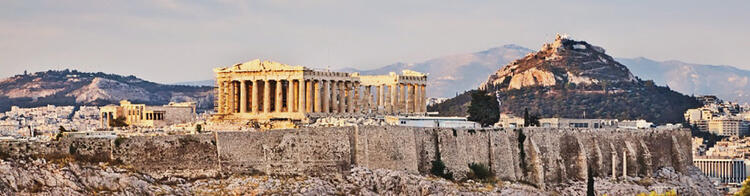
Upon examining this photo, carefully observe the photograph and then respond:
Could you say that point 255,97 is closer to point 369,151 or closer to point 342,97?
point 342,97

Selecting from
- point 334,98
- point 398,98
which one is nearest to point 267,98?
point 334,98

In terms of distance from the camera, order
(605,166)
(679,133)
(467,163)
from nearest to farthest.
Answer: (467,163)
(605,166)
(679,133)

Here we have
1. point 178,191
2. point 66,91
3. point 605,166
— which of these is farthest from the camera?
point 66,91

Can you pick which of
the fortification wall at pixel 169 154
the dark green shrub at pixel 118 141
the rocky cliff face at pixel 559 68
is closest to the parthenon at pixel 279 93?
the fortification wall at pixel 169 154

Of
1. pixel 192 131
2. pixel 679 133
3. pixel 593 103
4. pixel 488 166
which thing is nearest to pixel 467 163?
pixel 488 166

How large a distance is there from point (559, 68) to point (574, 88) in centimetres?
295

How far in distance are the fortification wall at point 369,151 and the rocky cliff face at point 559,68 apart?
66.5 metres

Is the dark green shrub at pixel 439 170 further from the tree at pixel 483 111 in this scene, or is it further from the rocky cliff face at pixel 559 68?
the rocky cliff face at pixel 559 68

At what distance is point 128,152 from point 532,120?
123ft

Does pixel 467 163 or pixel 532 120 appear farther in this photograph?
pixel 532 120

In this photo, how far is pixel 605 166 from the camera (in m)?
92.6

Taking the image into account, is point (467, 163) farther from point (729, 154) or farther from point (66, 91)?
point (729, 154)

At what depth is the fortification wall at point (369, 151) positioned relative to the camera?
213ft

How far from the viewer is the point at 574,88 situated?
164 metres
